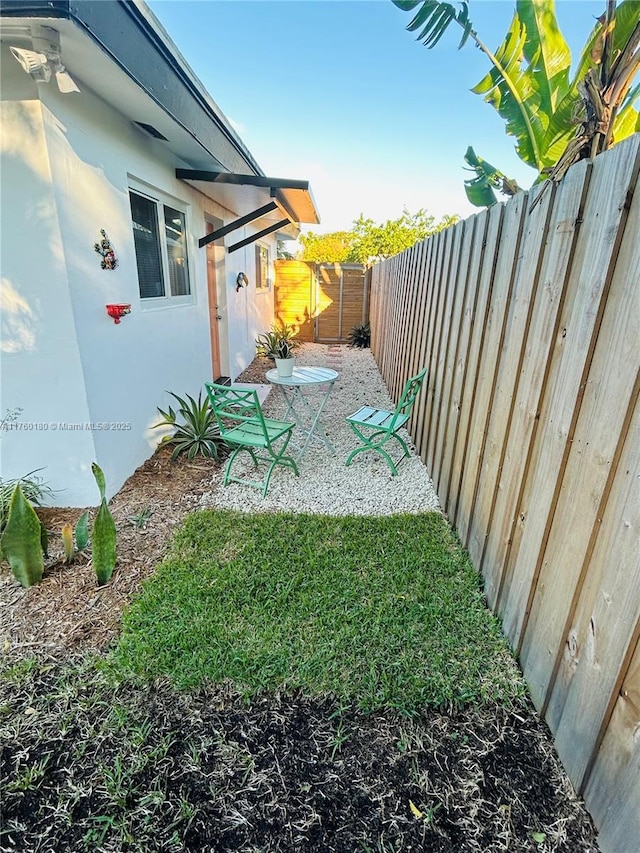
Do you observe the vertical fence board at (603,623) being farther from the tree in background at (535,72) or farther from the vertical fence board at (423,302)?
the vertical fence board at (423,302)

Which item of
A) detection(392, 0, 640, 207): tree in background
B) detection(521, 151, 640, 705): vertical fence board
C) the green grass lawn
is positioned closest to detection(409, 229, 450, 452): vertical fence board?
detection(392, 0, 640, 207): tree in background

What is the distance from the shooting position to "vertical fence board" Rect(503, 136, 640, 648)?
1.38m

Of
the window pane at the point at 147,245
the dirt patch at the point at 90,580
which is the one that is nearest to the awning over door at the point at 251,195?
the window pane at the point at 147,245

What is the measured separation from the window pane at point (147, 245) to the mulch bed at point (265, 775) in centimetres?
348

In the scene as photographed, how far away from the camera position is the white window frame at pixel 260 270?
9.70 metres

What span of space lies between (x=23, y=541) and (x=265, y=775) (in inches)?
73.4

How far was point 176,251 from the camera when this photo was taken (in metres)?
5.02

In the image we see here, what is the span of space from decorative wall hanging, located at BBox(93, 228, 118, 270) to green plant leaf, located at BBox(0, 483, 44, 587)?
196cm

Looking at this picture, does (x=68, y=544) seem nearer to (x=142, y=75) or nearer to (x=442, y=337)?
(x=142, y=75)

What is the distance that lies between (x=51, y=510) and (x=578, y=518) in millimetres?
3680

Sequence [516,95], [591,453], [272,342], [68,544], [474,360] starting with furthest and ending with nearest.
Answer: [272,342] → [516,95] → [474,360] → [68,544] → [591,453]

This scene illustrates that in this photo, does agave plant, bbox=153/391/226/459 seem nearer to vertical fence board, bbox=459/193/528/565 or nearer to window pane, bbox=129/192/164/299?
window pane, bbox=129/192/164/299

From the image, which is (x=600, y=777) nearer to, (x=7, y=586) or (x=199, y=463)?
(x=7, y=586)

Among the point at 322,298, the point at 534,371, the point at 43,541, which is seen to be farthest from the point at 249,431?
the point at 322,298
